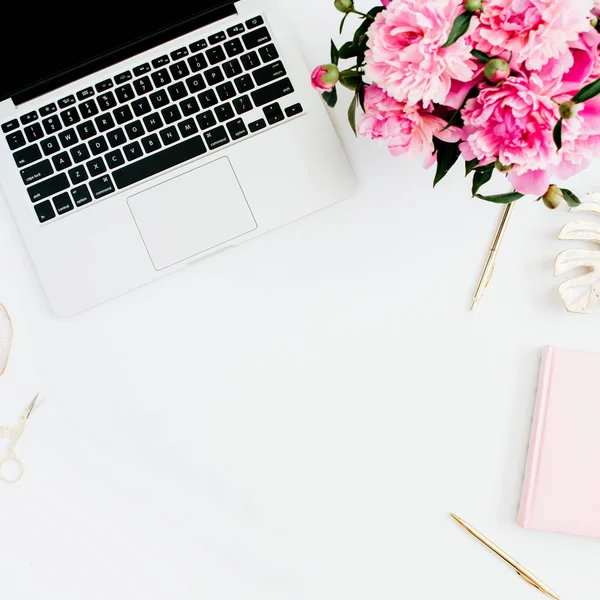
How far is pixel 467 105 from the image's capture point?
16.9 inches

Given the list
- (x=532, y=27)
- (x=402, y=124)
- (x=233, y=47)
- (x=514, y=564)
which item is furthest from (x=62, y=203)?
(x=514, y=564)

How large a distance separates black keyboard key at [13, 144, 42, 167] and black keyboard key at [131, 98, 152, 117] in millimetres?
111

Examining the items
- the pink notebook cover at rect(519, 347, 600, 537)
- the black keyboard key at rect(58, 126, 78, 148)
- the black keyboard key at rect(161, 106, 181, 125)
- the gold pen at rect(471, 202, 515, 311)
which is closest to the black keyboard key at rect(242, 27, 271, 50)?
the black keyboard key at rect(161, 106, 181, 125)

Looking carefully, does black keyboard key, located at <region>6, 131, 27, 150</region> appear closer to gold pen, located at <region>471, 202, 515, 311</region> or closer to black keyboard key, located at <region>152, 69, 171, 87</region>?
black keyboard key, located at <region>152, 69, 171, 87</region>

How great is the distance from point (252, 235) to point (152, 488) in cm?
29

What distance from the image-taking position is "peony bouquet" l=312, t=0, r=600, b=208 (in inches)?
15.1

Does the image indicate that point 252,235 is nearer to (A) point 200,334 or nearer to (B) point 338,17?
(A) point 200,334

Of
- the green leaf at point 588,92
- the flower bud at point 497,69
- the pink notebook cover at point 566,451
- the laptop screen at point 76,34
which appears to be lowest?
the pink notebook cover at point 566,451

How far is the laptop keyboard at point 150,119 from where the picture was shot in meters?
0.63

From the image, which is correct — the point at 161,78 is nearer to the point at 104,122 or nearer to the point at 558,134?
the point at 104,122

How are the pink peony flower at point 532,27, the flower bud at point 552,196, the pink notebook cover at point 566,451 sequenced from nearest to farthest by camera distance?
the pink peony flower at point 532,27 → the flower bud at point 552,196 → the pink notebook cover at point 566,451

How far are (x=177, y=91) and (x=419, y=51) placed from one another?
12.8 inches

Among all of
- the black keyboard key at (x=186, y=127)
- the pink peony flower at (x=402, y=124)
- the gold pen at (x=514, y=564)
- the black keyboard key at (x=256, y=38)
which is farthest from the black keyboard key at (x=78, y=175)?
the gold pen at (x=514, y=564)

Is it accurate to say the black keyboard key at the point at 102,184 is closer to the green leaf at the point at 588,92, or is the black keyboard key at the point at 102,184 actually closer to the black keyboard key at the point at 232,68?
the black keyboard key at the point at 232,68
